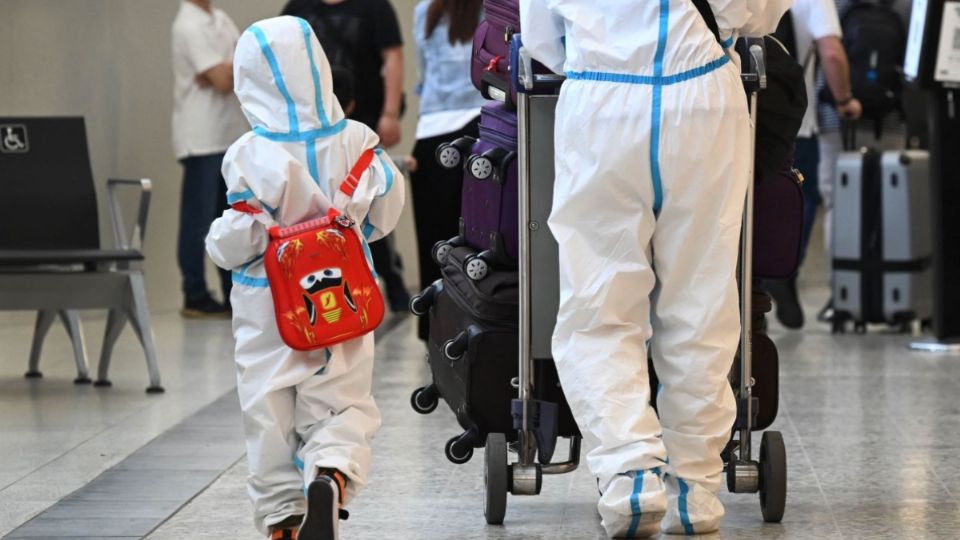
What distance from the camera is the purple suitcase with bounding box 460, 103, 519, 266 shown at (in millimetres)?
3791

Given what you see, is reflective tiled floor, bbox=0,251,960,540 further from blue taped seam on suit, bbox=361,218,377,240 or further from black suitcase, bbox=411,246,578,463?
blue taped seam on suit, bbox=361,218,377,240

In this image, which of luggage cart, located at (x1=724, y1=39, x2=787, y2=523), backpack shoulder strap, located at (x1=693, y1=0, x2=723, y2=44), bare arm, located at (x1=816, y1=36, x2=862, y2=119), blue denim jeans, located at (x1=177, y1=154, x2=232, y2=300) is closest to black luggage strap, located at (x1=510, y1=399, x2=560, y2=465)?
luggage cart, located at (x1=724, y1=39, x2=787, y2=523)

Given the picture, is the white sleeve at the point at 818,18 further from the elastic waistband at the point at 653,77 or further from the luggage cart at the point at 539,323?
the elastic waistband at the point at 653,77

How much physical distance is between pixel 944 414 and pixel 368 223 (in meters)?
2.65

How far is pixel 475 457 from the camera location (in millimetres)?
4734

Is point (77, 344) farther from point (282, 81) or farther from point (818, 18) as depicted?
point (818, 18)

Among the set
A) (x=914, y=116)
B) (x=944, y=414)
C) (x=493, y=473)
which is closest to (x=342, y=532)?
(x=493, y=473)

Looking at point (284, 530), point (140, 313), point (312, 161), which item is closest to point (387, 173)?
point (312, 161)

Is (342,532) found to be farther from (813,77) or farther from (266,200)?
(813,77)

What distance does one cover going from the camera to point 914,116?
9125 millimetres

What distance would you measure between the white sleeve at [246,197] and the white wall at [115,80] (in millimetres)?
5524

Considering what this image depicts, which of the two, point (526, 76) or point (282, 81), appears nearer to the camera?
point (282, 81)

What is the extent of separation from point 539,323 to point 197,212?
5728 millimetres

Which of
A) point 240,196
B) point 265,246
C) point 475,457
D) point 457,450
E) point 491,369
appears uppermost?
point 240,196
